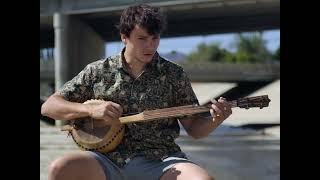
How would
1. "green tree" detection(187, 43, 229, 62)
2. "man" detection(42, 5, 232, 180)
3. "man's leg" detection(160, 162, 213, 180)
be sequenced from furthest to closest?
"green tree" detection(187, 43, 229, 62), "man" detection(42, 5, 232, 180), "man's leg" detection(160, 162, 213, 180)

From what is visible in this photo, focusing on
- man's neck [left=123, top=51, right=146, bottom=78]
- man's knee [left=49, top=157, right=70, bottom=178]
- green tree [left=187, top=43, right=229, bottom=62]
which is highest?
man's neck [left=123, top=51, right=146, bottom=78]

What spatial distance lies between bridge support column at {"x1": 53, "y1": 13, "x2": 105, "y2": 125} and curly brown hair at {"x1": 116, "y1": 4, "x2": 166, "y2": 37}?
2334 cm

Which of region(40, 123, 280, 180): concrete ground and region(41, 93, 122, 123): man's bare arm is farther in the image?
region(40, 123, 280, 180): concrete ground

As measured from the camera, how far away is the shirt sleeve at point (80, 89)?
9.64 ft

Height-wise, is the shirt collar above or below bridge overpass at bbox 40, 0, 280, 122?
above

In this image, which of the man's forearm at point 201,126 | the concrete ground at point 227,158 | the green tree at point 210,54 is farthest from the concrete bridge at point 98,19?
the green tree at point 210,54

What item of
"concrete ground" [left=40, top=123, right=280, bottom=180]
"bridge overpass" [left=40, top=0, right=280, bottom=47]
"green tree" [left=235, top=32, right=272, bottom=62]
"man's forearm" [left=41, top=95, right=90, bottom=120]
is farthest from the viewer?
"green tree" [left=235, top=32, right=272, bottom=62]

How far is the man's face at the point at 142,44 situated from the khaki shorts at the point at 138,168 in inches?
19.4

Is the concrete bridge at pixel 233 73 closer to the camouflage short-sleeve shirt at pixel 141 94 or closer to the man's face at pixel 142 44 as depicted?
the camouflage short-sleeve shirt at pixel 141 94

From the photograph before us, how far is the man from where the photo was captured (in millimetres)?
2750

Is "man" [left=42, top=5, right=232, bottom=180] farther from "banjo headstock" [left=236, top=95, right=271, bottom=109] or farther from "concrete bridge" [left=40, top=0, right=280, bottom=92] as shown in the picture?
"concrete bridge" [left=40, top=0, right=280, bottom=92]

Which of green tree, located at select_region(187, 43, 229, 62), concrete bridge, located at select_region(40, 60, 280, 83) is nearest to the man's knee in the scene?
concrete bridge, located at select_region(40, 60, 280, 83)
